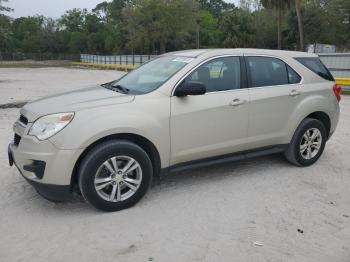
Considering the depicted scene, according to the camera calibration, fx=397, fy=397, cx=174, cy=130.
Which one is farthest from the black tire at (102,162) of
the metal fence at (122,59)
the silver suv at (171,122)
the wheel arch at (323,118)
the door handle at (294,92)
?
the metal fence at (122,59)

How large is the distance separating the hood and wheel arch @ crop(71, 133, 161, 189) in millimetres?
364

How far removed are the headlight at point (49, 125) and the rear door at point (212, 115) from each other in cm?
117

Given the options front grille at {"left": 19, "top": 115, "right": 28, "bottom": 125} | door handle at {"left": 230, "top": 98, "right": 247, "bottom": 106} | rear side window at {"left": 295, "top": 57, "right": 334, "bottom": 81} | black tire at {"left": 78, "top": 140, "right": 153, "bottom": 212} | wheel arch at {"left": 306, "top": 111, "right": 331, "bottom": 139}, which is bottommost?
black tire at {"left": 78, "top": 140, "right": 153, "bottom": 212}

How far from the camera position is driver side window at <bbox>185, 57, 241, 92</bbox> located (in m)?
4.82

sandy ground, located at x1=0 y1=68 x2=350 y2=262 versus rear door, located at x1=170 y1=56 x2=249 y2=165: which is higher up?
rear door, located at x1=170 y1=56 x2=249 y2=165

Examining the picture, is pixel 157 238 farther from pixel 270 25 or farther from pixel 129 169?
pixel 270 25

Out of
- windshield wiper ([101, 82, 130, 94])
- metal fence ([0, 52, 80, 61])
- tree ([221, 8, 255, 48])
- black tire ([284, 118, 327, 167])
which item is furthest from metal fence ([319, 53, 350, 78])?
metal fence ([0, 52, 80, 61])

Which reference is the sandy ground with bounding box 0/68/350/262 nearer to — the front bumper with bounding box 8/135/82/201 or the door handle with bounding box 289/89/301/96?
the front bumper with bounding box 8/135/82/201

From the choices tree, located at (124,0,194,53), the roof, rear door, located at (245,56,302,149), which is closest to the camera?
the roof

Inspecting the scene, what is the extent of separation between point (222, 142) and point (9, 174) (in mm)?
2937

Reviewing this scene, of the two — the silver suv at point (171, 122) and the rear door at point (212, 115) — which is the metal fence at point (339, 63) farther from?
the rear door at point (212, 115)

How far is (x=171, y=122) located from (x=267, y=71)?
1.70 m

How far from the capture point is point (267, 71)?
533cm

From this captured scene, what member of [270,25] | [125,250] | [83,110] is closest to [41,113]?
[83,110]
